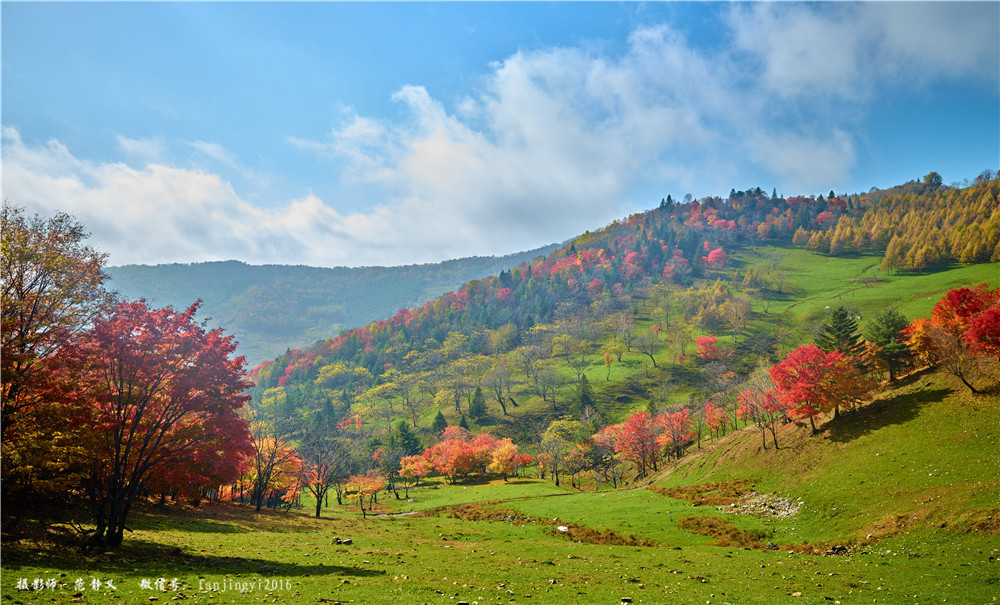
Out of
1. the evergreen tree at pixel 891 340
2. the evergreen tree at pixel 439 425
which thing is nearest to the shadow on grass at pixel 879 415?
the evergreen tree at pixel 891 340

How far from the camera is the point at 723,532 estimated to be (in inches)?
1344

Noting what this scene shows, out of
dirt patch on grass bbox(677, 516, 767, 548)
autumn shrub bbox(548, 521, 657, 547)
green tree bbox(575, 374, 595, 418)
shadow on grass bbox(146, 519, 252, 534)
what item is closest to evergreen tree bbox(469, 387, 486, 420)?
green tree bbox(575, 374, 595, 418)

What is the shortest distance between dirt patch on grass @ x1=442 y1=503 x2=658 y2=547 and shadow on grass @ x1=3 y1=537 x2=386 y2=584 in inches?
843

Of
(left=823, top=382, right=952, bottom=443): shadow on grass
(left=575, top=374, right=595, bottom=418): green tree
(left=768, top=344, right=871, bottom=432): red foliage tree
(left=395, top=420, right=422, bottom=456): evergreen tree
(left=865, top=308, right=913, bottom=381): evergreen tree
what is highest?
(left=865, top=308, right=913, bottom=381): evergreen tree

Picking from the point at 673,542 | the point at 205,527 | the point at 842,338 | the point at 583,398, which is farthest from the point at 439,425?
the point at 673,542

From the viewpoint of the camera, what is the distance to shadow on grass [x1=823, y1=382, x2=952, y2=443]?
1668 inches

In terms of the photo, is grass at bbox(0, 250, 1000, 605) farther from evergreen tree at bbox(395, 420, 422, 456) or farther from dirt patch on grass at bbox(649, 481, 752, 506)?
evergreen tree at bbox(395, 420, 422, 456)

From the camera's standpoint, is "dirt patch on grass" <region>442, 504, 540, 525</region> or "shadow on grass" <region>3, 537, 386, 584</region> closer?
"shadow on grass" <region>3, 537, 386, 584</region>

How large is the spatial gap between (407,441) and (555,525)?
81.3 meters

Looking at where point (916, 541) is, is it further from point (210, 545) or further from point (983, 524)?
Result: point (210, 545)

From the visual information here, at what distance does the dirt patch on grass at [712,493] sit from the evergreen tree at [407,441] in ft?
250

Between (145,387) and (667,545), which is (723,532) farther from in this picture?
(145,387)

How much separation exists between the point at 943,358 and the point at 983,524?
2772cm

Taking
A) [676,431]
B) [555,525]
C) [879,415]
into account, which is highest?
[879,415]
